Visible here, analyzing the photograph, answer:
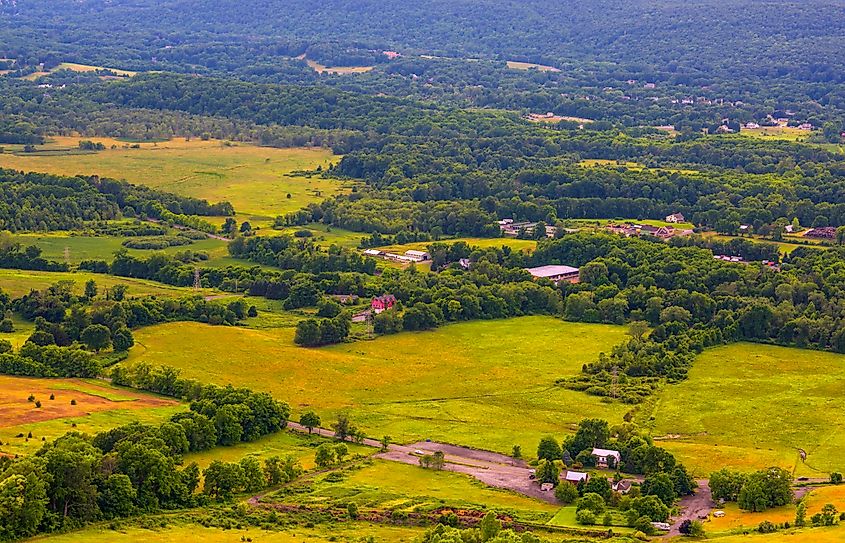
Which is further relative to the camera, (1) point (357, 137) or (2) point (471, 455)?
(1) point (357, 137)

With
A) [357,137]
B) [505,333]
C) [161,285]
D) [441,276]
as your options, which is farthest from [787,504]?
[357,137]

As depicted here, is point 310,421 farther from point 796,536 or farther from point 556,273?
point 556,273

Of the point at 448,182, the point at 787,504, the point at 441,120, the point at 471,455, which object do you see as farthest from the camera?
the point at 441,120

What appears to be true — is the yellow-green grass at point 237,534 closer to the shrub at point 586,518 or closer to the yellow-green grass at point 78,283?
the shrub at point 586,518

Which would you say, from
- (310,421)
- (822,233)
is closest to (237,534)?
(310,421)

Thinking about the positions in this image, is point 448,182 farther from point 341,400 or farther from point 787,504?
point 787,504

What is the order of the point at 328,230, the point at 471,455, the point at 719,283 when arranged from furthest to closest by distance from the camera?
the point at 328,230
the point at 719,283
the point at 471,455

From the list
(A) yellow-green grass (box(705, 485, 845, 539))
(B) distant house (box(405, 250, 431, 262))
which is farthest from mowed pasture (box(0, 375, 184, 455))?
(B) distant house (box(405, 250, 431, 262))

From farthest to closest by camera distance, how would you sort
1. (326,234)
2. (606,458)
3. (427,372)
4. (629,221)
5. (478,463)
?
(629,221), (326,234), (427,372), (478,463), (606,458)
